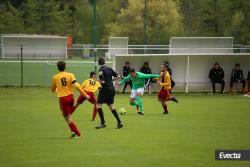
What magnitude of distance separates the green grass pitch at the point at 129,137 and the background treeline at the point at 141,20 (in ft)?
115

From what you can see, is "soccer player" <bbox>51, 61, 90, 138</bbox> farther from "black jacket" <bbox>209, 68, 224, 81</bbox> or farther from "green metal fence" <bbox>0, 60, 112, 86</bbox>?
"green metal fence" <bbox>0, 60, 112, 86</bbox>

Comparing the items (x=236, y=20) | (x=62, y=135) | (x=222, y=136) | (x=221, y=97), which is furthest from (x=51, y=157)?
(x=236, y=20)

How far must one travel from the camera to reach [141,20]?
208 feet

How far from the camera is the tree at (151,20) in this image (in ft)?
207

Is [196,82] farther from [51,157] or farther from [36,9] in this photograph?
[36,9]

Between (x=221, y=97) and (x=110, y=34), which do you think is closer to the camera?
(x=221, y=97)

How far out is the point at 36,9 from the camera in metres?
64.2

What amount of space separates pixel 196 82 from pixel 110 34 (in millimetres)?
35665

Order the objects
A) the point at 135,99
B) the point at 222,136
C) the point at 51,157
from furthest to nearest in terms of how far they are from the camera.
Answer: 1. the point at 135,99
2. the point at 222,136
3. the point at 51,157

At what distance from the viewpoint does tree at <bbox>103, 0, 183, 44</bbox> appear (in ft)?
207

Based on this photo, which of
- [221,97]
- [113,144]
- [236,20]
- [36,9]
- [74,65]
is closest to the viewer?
[113,144]

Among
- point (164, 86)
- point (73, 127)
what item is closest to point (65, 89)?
point (73, 127)

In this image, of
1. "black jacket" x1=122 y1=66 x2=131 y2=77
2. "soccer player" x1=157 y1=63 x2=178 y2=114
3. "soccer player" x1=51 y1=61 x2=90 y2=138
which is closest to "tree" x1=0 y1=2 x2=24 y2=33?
"black jacket" x1=122 y1=66 x2=131 y2=77

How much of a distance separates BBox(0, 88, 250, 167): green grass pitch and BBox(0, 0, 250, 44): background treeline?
35194mm
